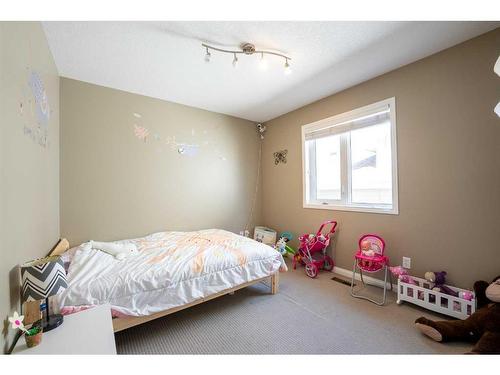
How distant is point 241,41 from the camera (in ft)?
5.86

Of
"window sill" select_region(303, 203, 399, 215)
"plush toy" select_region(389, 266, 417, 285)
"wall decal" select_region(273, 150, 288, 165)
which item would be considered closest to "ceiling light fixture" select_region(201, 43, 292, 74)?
"wall decal" select_region(273, 150, 288, 165)

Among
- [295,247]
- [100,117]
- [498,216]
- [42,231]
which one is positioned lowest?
[295,247]

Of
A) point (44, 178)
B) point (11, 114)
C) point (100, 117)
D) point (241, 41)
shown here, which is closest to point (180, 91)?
point (100, 117)

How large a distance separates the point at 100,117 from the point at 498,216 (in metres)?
4.14

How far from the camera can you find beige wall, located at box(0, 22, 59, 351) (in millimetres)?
913

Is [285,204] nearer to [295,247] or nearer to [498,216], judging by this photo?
[295,247]

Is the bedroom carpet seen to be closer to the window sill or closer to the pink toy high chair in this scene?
the pink toy high chair

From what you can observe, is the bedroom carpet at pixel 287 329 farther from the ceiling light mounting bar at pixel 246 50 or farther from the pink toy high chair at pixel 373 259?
the ceiling light mounting bar at pixel 246 50

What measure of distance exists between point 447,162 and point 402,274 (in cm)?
117

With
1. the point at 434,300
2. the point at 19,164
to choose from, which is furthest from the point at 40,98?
the point at 434,300

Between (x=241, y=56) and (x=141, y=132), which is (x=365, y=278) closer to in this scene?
(x=241, y=56)

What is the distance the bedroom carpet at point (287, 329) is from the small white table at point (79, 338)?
607 millimetres

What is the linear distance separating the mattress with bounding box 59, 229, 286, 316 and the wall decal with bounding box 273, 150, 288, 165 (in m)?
1.71

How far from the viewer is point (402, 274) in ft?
6.74
